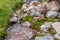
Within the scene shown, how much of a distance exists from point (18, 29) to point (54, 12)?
66.1 inches

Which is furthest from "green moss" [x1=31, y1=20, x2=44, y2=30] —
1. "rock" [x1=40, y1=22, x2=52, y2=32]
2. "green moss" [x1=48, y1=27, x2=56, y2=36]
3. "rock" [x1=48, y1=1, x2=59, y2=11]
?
"rock" [x1=48, y1=1, x2=59, y2=11]

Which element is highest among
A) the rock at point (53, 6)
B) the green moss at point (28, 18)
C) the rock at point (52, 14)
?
the rock at point (53, 6)

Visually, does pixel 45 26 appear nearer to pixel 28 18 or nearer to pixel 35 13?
pixel 28 18

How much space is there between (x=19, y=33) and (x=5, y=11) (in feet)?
4.40

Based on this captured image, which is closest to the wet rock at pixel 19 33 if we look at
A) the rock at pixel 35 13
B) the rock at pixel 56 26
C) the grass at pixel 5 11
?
the grass at pixel 5 11

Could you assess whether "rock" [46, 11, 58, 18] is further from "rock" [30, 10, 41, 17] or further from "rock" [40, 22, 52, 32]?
"rock" [40, 22, 52, 32]

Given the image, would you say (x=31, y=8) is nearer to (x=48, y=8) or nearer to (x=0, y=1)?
(x=48, y=8)

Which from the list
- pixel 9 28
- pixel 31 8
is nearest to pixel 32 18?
pixel 31 8

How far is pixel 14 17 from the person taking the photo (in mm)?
6836

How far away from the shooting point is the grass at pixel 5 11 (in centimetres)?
591

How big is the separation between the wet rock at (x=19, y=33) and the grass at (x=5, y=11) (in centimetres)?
23

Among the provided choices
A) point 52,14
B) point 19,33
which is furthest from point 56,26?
point 19,33

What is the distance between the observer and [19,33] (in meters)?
5.93

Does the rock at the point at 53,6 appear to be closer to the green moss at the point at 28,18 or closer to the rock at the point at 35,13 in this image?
the rock at the point at 35,13
